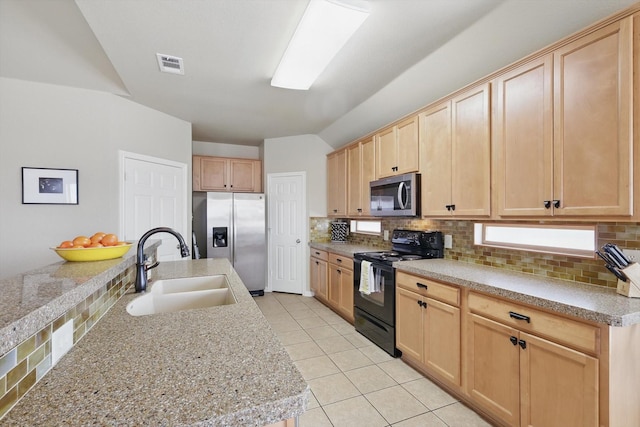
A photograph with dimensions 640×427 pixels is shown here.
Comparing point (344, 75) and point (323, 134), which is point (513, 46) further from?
point (323, 134)

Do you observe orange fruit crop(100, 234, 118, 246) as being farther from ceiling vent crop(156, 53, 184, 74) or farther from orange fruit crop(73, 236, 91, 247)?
ceiling vent crop(156, 53, 184, 74)

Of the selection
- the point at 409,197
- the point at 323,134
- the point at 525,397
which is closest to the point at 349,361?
the point at 525,397

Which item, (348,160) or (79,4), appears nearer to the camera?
(79,4)

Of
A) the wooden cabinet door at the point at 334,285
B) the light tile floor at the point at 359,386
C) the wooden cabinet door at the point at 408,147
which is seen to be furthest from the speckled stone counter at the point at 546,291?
the wooden cabinet door at the point at 334,285

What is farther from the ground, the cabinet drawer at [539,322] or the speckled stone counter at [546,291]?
the speckled stone counter at [546,291]

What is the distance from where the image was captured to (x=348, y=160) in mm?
4059

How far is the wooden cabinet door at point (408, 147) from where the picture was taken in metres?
2.80

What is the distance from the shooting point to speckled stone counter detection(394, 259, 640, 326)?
4.18 ft

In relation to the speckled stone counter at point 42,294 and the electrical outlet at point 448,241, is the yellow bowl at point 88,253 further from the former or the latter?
the electrical outlet at point 448,241

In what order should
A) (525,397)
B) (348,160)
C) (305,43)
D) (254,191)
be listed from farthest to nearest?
(254,191) < (348,160) < (305,43) < (525,397)

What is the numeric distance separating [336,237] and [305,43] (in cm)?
307

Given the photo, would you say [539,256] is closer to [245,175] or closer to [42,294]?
[42,294]

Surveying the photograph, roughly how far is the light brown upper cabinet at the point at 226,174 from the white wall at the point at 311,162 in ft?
1.87

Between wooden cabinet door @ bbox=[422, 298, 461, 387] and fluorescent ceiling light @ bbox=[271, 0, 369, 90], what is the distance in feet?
6.48
